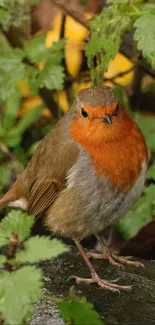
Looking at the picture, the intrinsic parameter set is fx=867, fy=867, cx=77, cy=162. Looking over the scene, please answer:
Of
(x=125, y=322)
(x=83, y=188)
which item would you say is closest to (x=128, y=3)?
(x=83, y=188)

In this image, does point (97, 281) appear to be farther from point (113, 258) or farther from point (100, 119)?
point (100, 119)

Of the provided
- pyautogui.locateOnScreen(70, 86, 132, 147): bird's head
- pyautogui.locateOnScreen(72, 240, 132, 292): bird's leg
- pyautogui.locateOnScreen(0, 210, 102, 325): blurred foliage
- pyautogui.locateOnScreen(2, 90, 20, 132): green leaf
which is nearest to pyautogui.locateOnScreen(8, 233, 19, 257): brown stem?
pyautogui.locateOnScreen(0, 210, 102, 325): blurred foliage

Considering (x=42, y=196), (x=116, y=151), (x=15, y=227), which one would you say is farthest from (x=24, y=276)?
(x=42, y=196)

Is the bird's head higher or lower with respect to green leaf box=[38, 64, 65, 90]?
lower

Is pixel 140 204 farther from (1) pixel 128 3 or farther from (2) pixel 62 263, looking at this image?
(1) pixel 128 3

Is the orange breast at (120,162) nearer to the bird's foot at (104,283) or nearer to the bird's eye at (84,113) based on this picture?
the bird's eye at (84,113)

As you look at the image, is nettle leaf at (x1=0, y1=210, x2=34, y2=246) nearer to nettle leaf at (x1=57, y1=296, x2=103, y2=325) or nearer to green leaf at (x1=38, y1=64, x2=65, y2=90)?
nettle leaf at (x1=57, y1=296, x2=103, y2=325)
